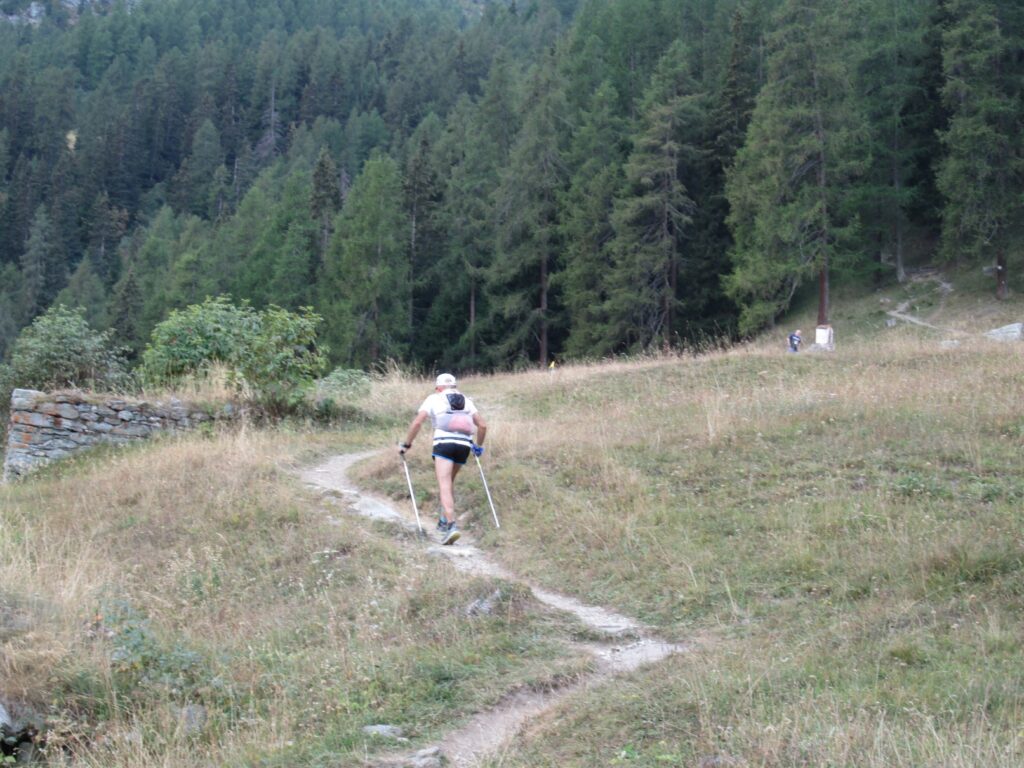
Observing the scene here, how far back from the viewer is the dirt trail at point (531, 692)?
217 inches

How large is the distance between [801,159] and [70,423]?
26816 millimetres

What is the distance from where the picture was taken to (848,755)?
15.3ft

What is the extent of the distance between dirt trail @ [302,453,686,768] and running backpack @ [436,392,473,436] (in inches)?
46.0

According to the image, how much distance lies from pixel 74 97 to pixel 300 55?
89.6 feet

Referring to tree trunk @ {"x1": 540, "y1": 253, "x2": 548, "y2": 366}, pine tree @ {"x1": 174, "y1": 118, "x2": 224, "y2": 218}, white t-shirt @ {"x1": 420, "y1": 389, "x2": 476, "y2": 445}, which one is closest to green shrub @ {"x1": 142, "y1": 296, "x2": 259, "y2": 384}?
white t-shirt @ {"x1": 420, "y1": 389, "x2": 476, "y2": 445}

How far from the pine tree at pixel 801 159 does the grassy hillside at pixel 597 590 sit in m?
21.4

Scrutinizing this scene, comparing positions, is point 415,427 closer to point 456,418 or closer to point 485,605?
point 456,418

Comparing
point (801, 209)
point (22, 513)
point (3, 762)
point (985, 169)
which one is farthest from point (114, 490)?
point (985, 169)

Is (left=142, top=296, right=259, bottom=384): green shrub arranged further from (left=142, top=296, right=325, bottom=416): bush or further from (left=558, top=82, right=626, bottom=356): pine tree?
(left=558, top=82, right=626, bottom=356): pine tree

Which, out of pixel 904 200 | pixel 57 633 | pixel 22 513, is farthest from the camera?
pixel 904 200

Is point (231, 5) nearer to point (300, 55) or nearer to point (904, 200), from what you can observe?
point (300, 55)

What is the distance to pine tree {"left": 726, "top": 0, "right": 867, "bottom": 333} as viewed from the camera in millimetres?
34844

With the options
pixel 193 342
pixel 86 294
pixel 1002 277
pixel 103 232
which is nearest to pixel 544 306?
pixel 1002 277

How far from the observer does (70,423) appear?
1616cm
